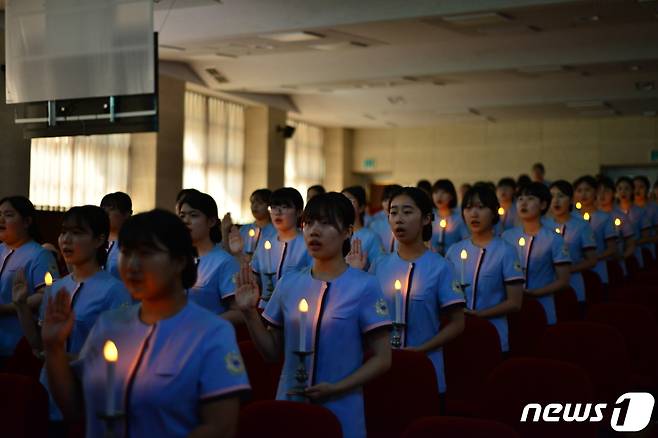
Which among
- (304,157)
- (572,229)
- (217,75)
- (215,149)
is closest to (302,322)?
(572,229)

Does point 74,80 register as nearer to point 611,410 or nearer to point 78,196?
point 611,410

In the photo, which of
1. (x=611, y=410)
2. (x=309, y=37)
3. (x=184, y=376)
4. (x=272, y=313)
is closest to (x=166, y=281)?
(x=184, y=376)

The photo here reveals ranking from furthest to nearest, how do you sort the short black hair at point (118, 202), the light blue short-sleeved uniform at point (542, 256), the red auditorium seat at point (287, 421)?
the light blue short-sleeved uniform at point (542, 256), the short black hair at point (118, 202), the red auditorium seat at point (287, 421)

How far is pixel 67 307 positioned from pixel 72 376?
191mm

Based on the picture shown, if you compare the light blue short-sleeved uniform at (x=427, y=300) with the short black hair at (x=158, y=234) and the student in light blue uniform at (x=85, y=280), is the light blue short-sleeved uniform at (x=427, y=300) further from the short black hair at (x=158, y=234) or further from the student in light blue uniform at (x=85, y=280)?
the short black hair at (x=158, y=234)

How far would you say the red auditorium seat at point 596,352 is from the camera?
13.9ft

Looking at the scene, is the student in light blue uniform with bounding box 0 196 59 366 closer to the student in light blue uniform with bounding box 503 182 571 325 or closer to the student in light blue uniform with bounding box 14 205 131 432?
the student in light blue uniform with bounding box 14 205 131 432

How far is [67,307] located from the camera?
2383mm

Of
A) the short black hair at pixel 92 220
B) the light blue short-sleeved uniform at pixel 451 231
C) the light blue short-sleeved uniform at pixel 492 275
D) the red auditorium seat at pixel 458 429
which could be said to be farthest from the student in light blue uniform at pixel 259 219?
the red auditorium seat at pixel 458 429

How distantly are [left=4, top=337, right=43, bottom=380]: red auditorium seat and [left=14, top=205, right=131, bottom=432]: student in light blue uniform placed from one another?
0.92ft

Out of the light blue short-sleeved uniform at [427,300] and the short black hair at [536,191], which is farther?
the short black hair at [536,191]

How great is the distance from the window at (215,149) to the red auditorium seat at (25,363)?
1353 centimetres

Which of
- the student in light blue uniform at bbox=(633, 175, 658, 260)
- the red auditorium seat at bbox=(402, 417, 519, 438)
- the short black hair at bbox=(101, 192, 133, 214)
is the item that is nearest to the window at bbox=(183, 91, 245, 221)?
the student in light blue uniform at bbox=(633, 175, 658, 260)

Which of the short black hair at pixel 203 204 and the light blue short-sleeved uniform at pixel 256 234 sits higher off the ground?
the short black hair at pixel 203 204
